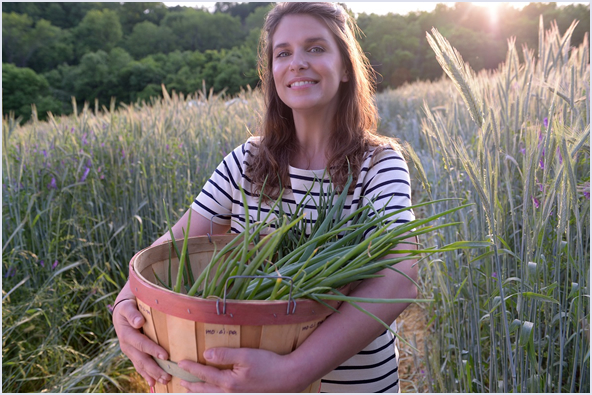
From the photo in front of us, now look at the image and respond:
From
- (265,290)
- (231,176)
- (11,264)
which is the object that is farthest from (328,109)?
(11,264)

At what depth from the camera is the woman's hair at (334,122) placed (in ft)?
3.96

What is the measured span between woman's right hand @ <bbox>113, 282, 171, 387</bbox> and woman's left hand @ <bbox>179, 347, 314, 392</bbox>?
78mm

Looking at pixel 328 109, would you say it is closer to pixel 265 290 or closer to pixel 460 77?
pixel 460 77

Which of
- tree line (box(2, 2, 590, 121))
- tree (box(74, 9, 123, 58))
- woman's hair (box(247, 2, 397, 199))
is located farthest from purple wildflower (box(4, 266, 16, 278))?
tree (box(74, 9, 123, 58))

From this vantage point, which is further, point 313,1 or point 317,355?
point 313,1

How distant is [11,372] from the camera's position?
1930 mm

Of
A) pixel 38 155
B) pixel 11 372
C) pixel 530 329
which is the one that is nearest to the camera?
pixel 530 329

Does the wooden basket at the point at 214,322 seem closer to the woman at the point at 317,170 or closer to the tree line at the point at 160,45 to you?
the woman at the point at 317,170

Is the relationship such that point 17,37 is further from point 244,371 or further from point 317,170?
point 244,371

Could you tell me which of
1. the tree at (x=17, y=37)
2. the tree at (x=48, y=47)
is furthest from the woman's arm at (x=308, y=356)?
the tree at (x=17, y=37)

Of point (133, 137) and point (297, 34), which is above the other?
point (297, 34)

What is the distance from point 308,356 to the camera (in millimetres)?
771

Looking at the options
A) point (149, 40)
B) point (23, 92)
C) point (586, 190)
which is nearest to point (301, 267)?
point (586, 190)

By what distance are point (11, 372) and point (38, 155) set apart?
124 centimetres
